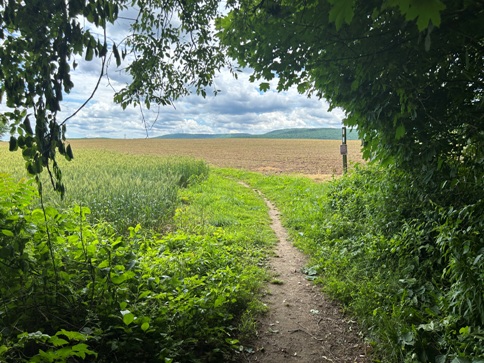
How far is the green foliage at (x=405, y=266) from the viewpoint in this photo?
2883mm

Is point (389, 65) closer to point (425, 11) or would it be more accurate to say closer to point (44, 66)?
point (425, 11)

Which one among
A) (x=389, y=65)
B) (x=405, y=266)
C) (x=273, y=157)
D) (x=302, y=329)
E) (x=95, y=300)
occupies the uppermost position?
(x=389, y=65)

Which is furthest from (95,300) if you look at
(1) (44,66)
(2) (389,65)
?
(2) (389,65)

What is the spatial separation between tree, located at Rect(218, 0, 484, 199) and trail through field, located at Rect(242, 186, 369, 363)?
229cm

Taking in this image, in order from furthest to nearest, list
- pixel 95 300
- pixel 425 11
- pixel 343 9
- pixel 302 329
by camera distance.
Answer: pixel 302 329 < pixel 95 300 < pixel 343 9 < pixel 425 11

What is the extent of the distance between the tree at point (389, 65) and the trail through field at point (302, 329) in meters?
2.29

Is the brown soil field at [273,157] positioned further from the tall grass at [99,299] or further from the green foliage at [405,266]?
the tall grass at [99,299]

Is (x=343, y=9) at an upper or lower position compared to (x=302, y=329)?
upper

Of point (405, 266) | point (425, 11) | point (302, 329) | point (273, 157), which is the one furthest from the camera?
point (273, 157)

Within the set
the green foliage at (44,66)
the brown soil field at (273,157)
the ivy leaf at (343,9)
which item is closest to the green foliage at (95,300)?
the green foliage at (44,66)

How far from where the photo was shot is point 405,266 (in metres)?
4.33

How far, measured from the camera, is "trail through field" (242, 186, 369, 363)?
135 inches

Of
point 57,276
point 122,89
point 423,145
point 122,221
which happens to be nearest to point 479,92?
point 423,145

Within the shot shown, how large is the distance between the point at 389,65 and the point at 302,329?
3.36 m
